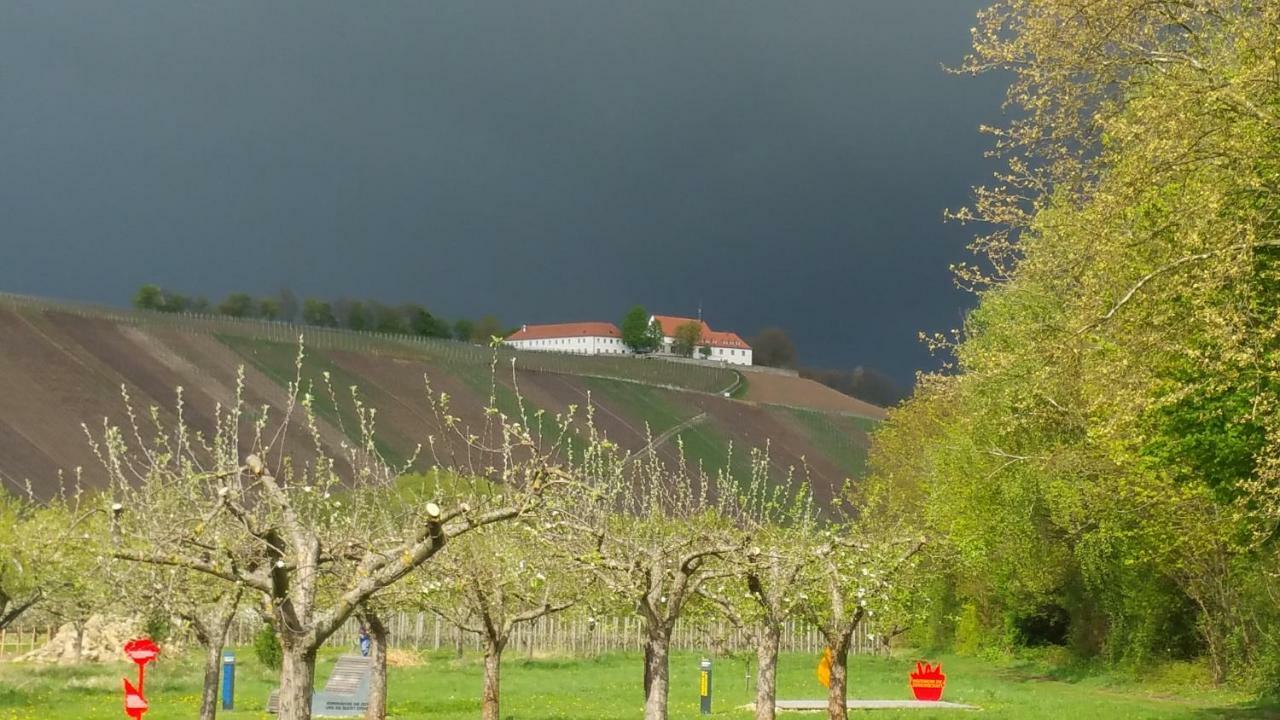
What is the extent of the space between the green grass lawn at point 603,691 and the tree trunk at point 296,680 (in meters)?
16.7

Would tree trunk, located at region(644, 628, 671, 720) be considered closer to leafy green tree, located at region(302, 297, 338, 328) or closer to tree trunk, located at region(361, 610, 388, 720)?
tree trunk, located at region(361, 610, 388, 720)

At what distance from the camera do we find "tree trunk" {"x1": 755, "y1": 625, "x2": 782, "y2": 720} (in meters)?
24.5

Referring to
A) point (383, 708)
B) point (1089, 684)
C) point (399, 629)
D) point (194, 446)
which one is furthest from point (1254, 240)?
point (194, 446)

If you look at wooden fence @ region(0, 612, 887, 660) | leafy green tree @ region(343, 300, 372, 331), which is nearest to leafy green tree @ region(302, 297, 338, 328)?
leafy green tree @ region(343, 300, 372, 331)

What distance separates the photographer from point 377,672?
27.6m

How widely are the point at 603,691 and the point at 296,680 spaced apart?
27943mm

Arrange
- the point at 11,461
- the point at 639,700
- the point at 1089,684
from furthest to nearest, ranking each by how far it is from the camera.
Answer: the point at 11,461, the point at 1089,684, the point at 639,700

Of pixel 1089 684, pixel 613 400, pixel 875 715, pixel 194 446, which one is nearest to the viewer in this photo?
pixel 875 715

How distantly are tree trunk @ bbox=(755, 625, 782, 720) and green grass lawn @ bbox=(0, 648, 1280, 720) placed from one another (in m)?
4.61

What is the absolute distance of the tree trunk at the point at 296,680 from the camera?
12938 mm

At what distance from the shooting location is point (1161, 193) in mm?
21391

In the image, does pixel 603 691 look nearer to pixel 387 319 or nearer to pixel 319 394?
pixel 319 394

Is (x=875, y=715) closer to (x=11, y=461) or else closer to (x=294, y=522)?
(x=294, y=522)

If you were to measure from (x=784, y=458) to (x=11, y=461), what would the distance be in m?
64.8
